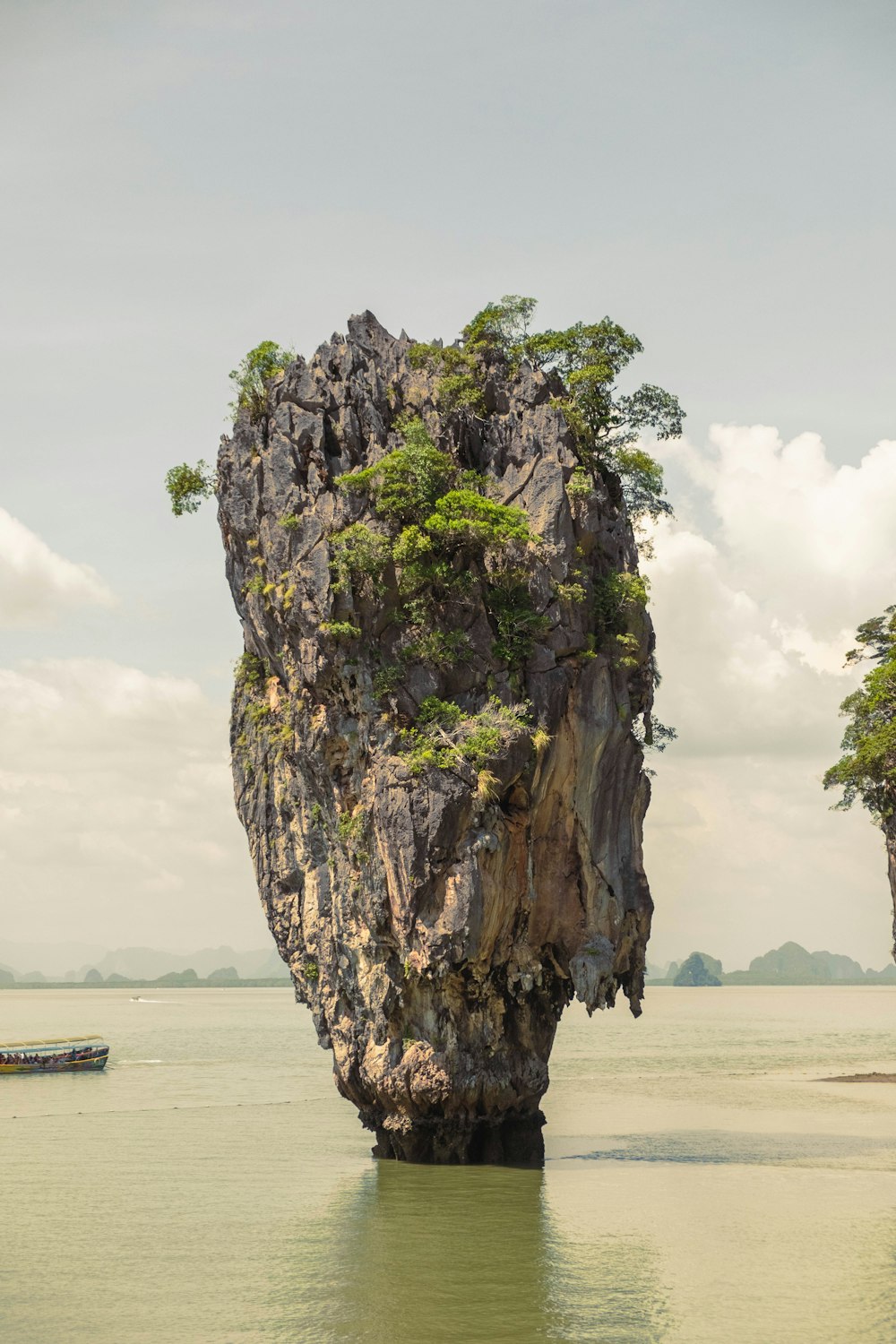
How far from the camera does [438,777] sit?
77.0 feet

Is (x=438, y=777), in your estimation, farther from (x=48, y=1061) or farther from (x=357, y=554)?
(x=48, y=1061)

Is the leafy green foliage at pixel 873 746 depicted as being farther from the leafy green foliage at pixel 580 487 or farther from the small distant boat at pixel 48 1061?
the small distant boat at pixel 48 1061

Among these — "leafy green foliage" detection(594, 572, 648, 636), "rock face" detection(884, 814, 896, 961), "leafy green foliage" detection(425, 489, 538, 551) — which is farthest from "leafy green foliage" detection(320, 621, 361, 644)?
"rock face" detection(884, 814, 896, 961)

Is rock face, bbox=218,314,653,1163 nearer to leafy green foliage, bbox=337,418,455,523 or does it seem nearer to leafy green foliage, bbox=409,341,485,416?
leafy green foliage, bbox=409,341,485,416

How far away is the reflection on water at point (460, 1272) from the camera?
16656mm

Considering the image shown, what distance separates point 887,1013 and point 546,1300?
10734cm

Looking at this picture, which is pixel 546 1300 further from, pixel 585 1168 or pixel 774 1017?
pixel 774 1017

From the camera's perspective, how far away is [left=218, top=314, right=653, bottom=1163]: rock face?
24031 mm

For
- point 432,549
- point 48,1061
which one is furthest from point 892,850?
point 48,1061

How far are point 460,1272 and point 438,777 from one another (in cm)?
848

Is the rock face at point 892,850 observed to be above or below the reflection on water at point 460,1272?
above

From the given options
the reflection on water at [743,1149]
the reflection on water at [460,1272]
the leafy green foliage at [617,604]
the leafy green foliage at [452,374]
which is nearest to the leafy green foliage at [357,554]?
the leafy green foliage at [452,374]

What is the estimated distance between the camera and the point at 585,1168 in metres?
27.5

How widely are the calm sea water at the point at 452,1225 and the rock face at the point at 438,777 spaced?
8.71 feet
